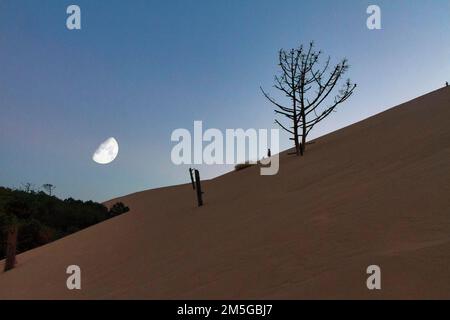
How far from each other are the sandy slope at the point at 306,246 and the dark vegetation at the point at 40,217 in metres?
6.28

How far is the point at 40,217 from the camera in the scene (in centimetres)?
2245

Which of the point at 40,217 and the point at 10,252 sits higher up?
the point at 40,217

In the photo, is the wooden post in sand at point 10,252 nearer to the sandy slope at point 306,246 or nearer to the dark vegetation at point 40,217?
the sandy slope at point 306,246

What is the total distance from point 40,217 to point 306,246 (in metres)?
21.3

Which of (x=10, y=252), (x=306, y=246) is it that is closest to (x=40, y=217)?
(x=10, y=252)

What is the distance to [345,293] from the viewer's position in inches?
137

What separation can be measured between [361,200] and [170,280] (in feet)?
10.8

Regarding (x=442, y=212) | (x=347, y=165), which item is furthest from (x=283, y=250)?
(x=347, y=165)

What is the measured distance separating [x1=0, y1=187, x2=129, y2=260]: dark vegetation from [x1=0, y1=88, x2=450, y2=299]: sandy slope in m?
6.28

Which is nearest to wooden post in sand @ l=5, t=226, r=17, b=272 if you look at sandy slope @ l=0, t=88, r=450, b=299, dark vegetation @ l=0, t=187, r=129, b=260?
sandy slope @ l=0, t=88, r=450, b=299

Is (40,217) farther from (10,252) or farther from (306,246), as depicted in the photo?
(306,246)

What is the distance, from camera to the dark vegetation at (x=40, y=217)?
54.9 feet
